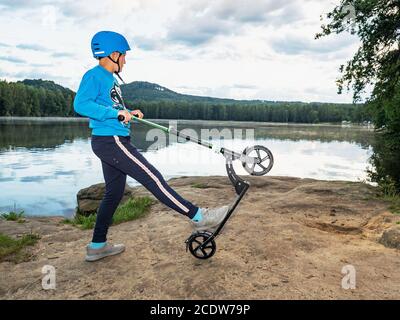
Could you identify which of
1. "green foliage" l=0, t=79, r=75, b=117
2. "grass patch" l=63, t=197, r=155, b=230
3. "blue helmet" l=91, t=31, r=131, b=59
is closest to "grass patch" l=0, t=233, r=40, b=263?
"grass patch" l=63, t=197, r=155, b=230

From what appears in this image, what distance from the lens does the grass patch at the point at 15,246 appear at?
5625 mm

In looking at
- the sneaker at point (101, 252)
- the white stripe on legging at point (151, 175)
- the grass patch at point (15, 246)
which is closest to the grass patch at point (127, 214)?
the grass patch at point (15, 246)

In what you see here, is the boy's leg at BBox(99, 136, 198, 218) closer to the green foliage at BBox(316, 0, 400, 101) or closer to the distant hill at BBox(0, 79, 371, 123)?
the green foliage at BBox(316, 0, 400, 101)

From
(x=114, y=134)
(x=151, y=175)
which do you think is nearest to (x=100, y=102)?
(x=114, y=134)

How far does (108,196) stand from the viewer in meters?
5.12

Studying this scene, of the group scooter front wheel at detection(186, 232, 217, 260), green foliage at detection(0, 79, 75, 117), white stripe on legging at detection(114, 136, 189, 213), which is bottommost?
scooter front wheel at detection(186, 232, 217, 260)

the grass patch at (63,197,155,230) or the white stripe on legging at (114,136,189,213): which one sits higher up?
the white stripe on legging at (114,136,189,213)

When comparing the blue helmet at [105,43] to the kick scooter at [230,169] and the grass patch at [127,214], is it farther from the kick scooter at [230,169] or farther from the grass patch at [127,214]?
the grass patch at [127,214]

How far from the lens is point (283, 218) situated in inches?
273

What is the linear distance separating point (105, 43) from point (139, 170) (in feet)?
5.67

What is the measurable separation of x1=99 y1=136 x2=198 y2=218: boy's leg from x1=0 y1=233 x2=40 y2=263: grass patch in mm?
2294

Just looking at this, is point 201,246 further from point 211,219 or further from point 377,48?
point 377,48

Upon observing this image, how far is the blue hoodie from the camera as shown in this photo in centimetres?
458

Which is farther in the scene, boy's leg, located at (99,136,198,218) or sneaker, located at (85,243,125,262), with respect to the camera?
sneaker, located at (85,243,125,262)
